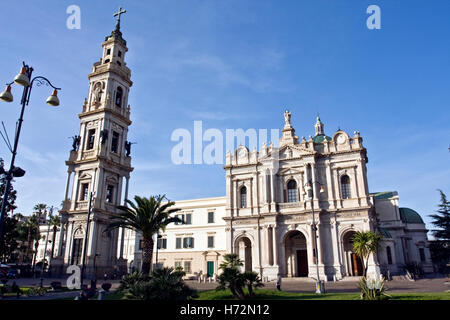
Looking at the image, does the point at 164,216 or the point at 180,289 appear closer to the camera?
the point at 180,289

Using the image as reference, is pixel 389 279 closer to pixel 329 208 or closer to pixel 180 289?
pixel 329 208

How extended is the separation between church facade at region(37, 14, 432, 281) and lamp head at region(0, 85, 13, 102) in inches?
1072

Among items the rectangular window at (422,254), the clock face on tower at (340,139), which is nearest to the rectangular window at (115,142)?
the clock face on tower at (340,139)

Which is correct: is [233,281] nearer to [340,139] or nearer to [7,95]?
[7,95]

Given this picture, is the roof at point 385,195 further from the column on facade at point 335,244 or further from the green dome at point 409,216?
the column on facade at point 335,244

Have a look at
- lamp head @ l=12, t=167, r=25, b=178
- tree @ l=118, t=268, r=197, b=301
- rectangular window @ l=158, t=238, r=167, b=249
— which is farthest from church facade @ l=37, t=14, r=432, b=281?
lamp head @ l=12, t=167, r=25, b=178

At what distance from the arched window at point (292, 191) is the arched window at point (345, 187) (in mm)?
5791

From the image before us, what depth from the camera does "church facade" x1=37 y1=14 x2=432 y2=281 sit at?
3822cm

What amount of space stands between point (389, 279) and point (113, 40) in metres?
46.7

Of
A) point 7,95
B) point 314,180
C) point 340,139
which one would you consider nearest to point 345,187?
point 314,180
